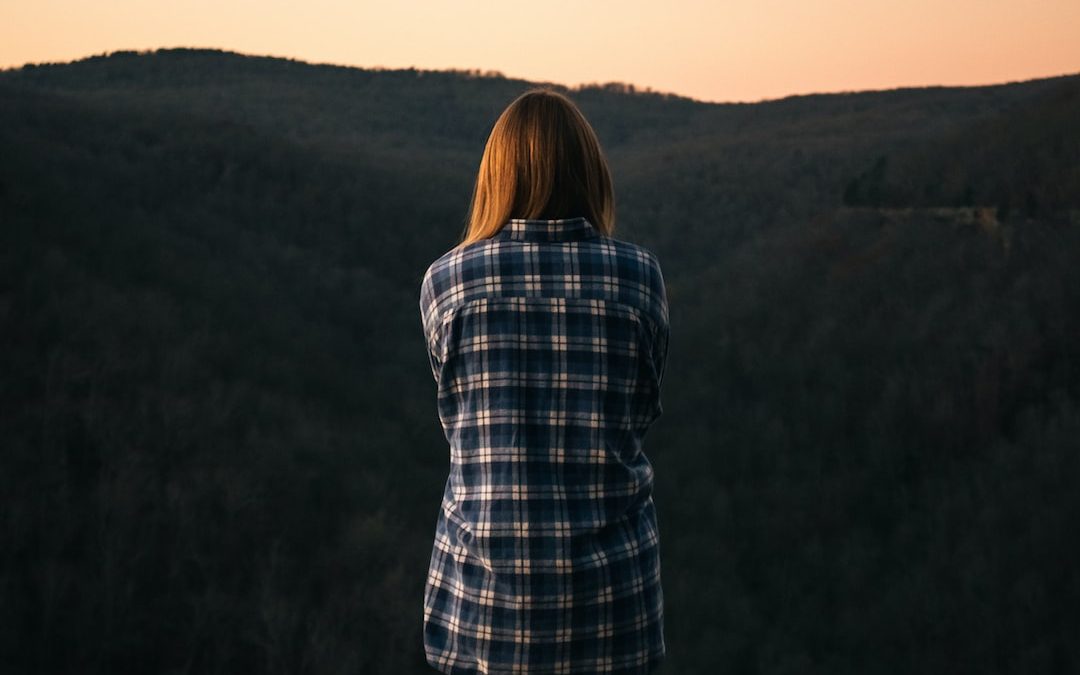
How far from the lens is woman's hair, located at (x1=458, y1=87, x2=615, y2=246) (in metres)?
2.07

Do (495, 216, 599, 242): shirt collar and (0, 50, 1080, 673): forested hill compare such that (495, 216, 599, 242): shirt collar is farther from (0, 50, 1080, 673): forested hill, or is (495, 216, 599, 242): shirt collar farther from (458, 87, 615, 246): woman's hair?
(0, 50, 1080, 673): forested hill

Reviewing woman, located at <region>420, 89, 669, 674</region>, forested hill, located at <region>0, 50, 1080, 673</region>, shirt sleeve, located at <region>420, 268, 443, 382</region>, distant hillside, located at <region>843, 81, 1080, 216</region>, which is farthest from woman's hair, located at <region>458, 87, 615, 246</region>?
distant hillside, located at <region>843, 81, 1080, 216</region>

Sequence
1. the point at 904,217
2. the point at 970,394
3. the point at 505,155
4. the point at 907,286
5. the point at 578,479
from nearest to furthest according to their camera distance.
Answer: the point at 578,479
the point at 505,155
the point at 970,394
the point at 907,286
the point at 904,217

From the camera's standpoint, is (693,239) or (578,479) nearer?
(578,479)

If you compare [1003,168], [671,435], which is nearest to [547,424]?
[671,435]

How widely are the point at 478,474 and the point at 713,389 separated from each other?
79.5ft

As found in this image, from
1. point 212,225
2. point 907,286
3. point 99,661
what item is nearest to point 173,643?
point 99,661

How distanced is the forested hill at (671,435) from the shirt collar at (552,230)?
1459 cm

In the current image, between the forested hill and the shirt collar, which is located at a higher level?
the shirt collar

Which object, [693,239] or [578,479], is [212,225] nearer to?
[693,239]

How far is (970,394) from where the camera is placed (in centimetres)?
1878

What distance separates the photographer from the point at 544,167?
2.07 m

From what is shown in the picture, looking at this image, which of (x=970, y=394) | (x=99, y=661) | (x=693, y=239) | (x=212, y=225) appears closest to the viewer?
(x=99, y=661)

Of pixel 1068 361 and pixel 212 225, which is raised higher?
pixel 212 225
